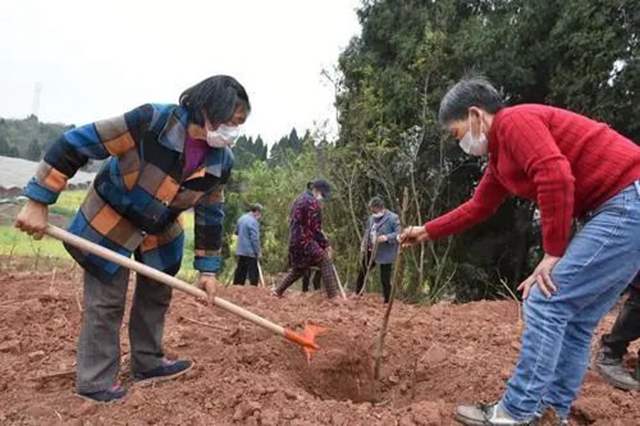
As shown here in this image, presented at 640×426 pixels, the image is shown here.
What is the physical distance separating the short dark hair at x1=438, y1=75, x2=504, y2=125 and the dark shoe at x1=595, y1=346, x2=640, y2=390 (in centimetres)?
174

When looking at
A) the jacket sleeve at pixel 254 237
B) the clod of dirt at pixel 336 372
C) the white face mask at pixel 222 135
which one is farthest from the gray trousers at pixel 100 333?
the jacket sleeve at pixel 254 237

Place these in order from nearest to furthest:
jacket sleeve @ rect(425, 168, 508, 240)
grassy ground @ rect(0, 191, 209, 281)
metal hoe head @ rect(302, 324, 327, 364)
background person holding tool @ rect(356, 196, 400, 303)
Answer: jacket sleeve @ rect(425, 168, 508, 240), metal hoe head @ rect(302, 324, 327, 364), background person holding tool @ rect(356, 196, 400, 303), grassy ground @ rect(0, 191, 209, 281)

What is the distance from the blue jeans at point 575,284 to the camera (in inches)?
89.3

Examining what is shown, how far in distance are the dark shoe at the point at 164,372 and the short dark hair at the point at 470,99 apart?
190cm

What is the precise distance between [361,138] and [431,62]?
7.43 feet

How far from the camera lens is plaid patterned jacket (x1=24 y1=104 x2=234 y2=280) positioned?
2.66m

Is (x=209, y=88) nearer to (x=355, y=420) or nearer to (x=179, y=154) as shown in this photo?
(x=179, y=154)

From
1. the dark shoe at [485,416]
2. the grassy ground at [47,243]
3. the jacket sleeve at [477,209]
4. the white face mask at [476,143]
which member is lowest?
the grassy ground at [47,243]

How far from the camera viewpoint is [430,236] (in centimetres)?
319

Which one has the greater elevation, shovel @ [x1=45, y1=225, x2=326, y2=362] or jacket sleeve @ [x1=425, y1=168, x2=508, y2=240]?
jacket sleeve @ [x1=425, y1=168, x2=508, y2=240]

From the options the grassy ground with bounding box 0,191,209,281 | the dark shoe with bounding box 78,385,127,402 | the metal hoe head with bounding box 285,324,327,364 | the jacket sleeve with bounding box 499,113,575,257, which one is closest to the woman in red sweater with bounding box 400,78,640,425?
the jacket sleeve with bounding box 499,113,575,257

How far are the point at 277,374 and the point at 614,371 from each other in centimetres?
184

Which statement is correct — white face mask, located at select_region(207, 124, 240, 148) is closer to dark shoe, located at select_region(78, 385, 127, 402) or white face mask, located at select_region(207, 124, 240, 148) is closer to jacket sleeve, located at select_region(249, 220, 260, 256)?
dark shoe, located at select_region(78, 385, 127, 402)

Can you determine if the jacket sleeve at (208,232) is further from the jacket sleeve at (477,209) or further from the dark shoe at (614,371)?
the dark shoe at (614,371)
